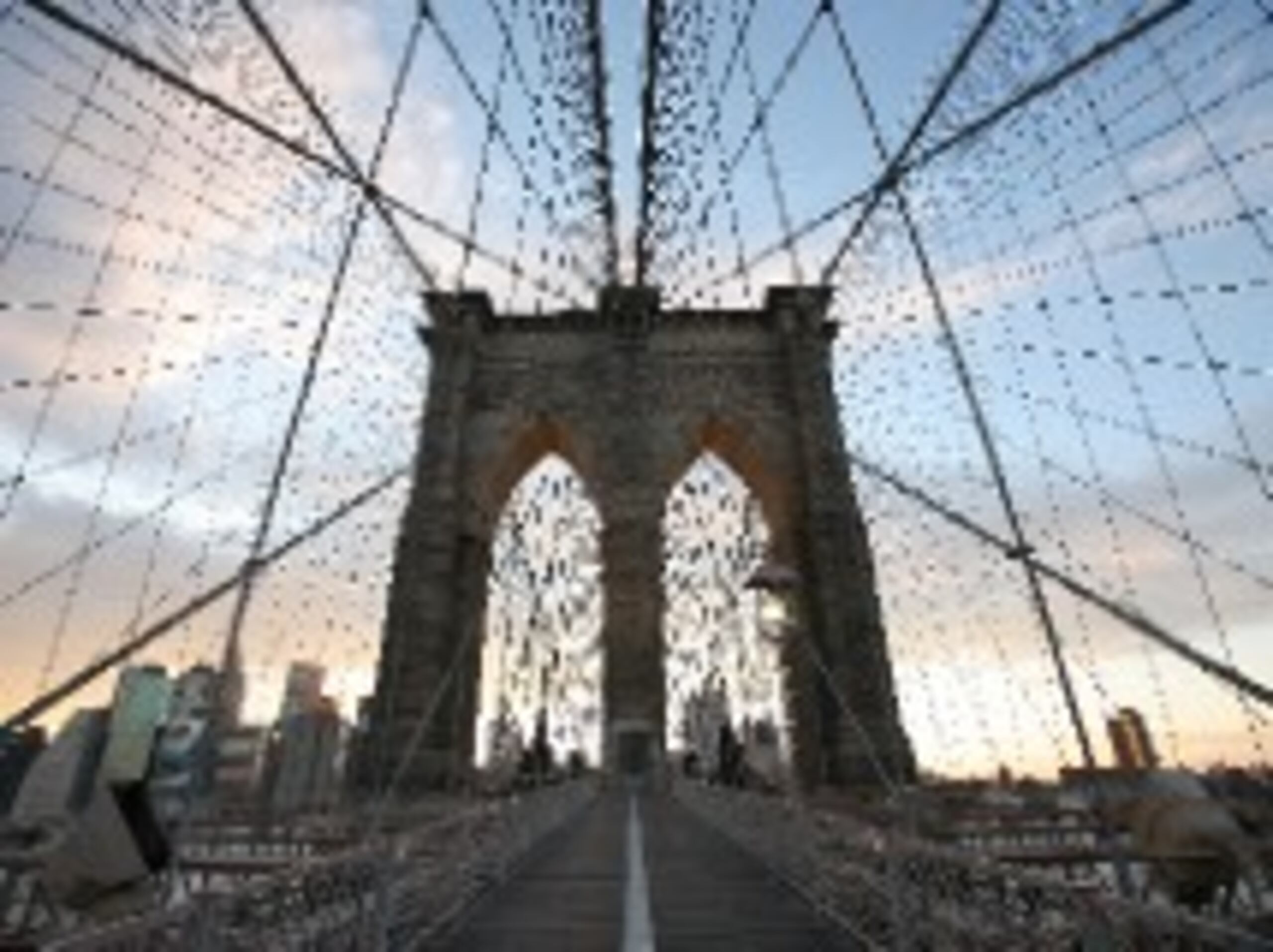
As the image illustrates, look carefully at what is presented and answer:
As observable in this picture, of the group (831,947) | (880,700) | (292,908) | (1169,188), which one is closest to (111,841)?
(292,908)

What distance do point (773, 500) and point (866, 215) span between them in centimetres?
1771

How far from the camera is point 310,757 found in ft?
264

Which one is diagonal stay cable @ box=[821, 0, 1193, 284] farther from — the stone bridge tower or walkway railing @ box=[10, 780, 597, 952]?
the stone bridge tower

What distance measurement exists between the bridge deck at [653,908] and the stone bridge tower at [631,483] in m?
12.1

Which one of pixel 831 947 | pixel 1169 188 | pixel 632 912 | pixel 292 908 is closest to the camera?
pixel 292 908

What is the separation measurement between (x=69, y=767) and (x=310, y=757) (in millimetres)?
21807

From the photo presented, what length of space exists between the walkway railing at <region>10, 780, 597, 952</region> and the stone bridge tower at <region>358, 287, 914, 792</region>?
49.5 ft

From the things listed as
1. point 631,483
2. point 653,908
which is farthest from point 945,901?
point 631,483

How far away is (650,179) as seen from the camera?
2120cm

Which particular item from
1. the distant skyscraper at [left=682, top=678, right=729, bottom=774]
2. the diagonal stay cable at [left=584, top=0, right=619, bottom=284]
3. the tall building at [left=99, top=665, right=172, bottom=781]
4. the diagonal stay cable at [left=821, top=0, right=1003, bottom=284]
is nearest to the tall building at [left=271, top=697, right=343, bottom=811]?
the tall building at [left=99, top=665, right=172, bottom=781]

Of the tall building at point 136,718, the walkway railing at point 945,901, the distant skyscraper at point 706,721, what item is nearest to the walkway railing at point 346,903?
the walkway railing at point 945,901

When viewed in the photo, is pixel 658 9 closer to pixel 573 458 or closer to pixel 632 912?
pixel 632 912

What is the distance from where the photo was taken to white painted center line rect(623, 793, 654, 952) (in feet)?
19.6

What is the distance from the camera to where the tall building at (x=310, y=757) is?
72812 millimetres
